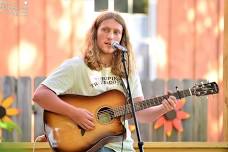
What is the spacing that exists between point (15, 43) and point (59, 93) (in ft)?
5.63

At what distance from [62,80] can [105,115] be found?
0.34 m

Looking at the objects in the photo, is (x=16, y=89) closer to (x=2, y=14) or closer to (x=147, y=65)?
(x=2, y=14)

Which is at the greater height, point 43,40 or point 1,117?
point 43,40

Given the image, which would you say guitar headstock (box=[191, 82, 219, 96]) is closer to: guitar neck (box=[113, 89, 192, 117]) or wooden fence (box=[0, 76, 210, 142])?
guitar neck (box=[113, 89, 192, 117])

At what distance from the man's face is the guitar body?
270 mm

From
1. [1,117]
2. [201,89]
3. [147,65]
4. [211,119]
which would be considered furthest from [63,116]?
[211,119]

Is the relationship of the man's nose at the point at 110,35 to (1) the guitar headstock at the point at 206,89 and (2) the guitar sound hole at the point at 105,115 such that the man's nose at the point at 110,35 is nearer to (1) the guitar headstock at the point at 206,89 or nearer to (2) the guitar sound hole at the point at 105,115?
(2) the guitar sound hole at the point at 105,115

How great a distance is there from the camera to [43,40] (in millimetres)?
4551

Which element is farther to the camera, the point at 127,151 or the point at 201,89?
the point at 201,89

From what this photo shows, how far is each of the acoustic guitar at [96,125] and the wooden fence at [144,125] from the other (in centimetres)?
119

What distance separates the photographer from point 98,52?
2.89 meters

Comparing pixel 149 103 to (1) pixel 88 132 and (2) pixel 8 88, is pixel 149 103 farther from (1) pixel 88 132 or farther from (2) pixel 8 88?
(2) pixel 8 88

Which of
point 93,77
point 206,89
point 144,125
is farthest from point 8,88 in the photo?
point 206,89

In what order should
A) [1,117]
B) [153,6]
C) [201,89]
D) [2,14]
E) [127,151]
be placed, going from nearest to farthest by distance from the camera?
[127,151] < [201,89] < [1,117] < [2,14] < [153,6]
